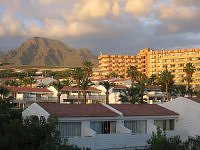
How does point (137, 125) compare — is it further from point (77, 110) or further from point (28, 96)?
point (28, 96)

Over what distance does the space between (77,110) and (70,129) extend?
6.78 ft

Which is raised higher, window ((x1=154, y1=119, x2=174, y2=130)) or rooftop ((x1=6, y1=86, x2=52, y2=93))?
rooftop ((x1=6, y1=86, x2=52, y2=93))

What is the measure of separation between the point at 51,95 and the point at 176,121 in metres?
55.1

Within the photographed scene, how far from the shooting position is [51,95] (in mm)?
95125

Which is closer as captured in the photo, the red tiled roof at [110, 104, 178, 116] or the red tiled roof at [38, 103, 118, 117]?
the red tiled roof at [38, 103, 118, 117]

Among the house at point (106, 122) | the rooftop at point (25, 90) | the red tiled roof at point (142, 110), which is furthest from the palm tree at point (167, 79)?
the house at point (106, 122)

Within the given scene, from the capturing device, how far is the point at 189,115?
4172cm

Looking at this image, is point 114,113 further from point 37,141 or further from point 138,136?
point 37,141

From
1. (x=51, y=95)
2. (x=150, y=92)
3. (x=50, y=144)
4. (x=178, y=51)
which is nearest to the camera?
(x=50, y=144)

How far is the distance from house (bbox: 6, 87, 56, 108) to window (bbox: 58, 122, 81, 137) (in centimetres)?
4911

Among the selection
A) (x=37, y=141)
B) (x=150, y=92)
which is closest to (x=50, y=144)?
(x=37, y=141)

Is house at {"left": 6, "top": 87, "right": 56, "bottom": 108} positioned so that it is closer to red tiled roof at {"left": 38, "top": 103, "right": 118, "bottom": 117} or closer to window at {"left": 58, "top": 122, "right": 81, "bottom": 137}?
red tiled roof at {"left": 38, "top": 103, "right": 118, "bottom": 117}

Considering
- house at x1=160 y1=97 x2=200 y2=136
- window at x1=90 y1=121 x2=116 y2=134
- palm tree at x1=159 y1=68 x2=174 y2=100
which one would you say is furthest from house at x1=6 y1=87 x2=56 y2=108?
window at x1=90 y1=121 x2=116 y2=134

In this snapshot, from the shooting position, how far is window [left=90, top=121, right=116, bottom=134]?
3731 cm
